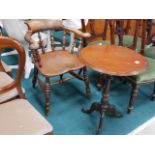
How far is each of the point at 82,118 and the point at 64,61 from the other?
0.59 meters

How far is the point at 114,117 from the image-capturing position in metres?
2.14

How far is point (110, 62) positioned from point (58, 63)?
0.62 metres

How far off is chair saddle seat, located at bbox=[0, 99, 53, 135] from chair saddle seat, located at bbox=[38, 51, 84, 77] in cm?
60

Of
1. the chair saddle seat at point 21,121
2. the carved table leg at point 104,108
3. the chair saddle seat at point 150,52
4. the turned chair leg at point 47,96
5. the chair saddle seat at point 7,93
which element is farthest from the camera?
the chair saddle seat at point 150,52

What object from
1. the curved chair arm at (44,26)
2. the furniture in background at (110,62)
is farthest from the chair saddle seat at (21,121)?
the curved chair arm at (44,26)

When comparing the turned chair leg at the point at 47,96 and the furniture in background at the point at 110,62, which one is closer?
the furniture in background at the point at 110,62

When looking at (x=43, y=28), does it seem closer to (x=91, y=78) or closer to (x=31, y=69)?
(x=31, y=69)

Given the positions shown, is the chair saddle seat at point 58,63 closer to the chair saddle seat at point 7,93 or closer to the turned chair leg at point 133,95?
the chair saddle seat at point 7,93

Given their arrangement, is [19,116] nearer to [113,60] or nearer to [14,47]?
[14,47]

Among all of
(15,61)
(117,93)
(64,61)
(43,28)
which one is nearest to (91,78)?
(117,93)

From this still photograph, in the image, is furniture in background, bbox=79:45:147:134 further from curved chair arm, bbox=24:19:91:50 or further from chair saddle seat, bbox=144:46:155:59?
chair saddle seat, bbox=144:46:155:59

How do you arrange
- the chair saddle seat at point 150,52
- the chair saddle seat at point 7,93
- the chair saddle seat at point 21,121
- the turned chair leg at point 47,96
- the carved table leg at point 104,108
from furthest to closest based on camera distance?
the chair saddle seat at point 150,52, the turned chair leg at point 47,96, the carved table leg at point 104,108, the chair saddle seat at point 7,93, the chair saddle seat at point 21,121

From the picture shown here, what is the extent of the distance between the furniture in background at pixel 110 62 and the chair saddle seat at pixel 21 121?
1.83 feet

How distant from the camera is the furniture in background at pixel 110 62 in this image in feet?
5.17
